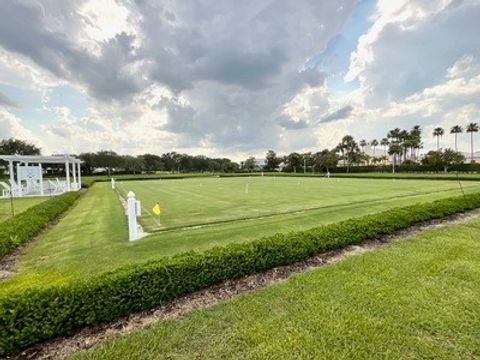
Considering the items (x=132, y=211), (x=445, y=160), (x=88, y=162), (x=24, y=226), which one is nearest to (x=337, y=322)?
(x=132, y=211)

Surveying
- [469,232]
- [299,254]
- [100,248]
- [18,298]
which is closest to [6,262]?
[100,248]

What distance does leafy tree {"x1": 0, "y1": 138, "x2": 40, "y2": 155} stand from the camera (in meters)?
58.2

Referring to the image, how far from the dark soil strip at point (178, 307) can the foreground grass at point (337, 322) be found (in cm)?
19

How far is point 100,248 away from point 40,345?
3.69 metres

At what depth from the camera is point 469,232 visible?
691 centimetres

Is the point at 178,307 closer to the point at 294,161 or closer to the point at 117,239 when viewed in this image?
the point at 117,239

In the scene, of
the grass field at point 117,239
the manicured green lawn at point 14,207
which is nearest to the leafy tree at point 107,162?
the manicured green lawn at point 14,207

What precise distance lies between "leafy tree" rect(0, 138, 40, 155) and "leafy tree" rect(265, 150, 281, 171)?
69.2 metres

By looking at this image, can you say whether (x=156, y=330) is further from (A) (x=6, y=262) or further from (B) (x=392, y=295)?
(A) (x=6, y=262)

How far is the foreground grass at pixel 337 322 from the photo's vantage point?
2.75 m

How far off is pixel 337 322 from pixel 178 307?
2.08 metres

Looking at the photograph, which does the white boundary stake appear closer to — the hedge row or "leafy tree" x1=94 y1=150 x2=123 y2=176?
the hedge row

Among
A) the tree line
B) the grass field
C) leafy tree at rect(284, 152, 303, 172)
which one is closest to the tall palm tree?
the tree line

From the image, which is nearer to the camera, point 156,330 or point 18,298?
point 18,298
